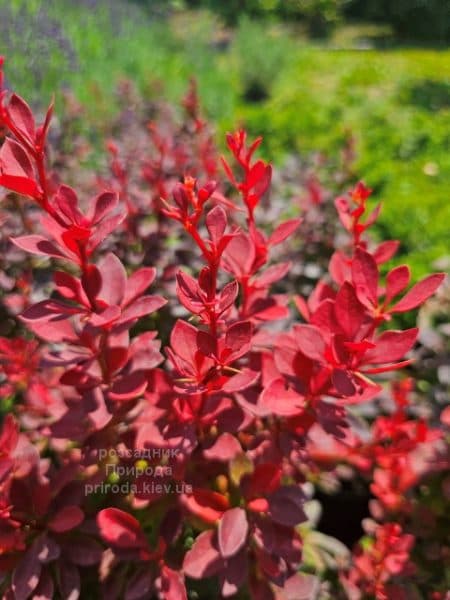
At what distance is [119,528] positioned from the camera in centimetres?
88

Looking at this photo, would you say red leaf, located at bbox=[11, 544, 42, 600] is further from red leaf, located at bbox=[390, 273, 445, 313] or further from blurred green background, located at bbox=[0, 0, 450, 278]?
blurred green background, located at bbox=[0, 0, 450, 278]

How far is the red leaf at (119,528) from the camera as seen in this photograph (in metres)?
0.86

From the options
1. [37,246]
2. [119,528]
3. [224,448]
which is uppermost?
[37,246]

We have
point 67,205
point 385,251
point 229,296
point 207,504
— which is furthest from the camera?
point 385,251

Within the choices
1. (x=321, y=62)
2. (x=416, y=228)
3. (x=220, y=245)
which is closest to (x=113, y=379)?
(x=220, y=245)

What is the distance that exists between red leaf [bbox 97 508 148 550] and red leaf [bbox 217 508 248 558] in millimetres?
141

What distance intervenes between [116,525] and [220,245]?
1.63 feet

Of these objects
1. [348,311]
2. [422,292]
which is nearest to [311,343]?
[348,311]

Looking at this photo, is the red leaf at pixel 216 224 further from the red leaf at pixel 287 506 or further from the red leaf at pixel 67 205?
the red leaf at pixel 287 506

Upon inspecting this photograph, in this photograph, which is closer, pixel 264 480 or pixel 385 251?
pixel 264 480

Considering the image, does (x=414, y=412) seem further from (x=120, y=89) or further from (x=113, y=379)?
(x=120, y=89)

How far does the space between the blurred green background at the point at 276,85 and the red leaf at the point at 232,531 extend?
4.78 feet

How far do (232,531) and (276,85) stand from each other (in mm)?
7228

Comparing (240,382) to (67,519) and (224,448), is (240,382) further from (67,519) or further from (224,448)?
(67,519)
